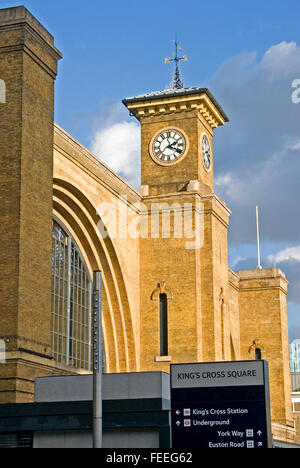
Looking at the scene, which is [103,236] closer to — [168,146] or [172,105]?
[168,146]

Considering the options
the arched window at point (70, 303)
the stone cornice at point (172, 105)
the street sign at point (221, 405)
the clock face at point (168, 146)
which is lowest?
the street sign at point (221, 405)

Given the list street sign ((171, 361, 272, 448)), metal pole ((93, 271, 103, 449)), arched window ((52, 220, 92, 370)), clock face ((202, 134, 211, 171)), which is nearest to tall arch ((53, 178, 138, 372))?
arched window ((52, 220, 92, 370))

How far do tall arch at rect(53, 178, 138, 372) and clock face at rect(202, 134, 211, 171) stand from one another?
8640mm

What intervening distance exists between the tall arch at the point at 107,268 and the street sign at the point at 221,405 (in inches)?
546

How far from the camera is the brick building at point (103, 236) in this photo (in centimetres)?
2484

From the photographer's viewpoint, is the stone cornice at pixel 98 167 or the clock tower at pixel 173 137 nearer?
the stone cornice at pixel 98 167

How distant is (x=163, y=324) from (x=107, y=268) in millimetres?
4049

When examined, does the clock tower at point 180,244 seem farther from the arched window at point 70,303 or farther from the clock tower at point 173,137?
the arched window at point 70,303

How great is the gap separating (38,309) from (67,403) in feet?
10.7

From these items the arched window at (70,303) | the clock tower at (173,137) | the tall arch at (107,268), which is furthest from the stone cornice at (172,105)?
the arched window at (70,303)

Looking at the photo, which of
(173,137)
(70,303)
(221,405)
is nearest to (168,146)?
(173,137)

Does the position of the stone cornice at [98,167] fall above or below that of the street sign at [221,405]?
above

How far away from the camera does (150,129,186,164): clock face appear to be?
4184 centimetres

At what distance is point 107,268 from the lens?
3659 centimetres
